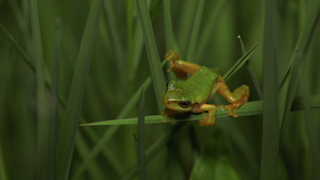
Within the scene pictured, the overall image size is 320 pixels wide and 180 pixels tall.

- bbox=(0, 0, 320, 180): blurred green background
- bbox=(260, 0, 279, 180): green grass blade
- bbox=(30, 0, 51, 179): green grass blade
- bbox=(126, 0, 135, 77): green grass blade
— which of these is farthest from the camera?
bbox=(126, 0, 135, 77): green grass blade

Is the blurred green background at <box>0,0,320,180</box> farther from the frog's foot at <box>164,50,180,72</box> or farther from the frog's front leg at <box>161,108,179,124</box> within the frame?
the frog's front leg at <box>161,108,179,124</box>

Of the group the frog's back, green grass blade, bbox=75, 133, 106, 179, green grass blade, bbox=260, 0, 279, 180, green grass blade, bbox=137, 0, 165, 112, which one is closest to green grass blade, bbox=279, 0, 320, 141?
green grass blade, bbox=260, 0, 279, 180

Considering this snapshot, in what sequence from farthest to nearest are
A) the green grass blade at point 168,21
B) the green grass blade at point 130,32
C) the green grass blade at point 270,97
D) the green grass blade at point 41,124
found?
the green grass blade at point 130,32
the green grass blade at point 168,21
the green grass blade at point 41,124
the green grass blade at point 270,97

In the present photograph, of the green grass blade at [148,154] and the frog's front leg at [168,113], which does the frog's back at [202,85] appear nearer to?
the frog's front leg at [168,113]

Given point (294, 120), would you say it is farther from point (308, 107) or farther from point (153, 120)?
point (153, 120)

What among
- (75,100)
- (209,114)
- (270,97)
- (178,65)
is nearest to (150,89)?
(178,65)

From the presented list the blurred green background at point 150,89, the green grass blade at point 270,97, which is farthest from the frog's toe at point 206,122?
the green grass blade at point 270,97
